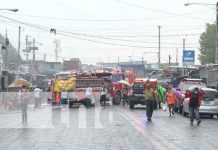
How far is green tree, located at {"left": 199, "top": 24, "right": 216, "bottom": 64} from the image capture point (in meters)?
96.8

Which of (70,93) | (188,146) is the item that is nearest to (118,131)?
(188,146)

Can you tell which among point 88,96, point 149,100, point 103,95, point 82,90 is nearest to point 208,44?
point 103,95

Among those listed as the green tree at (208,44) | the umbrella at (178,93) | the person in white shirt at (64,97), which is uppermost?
the green tree at (208,44)

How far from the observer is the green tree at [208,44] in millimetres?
96750

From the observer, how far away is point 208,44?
3839 inches

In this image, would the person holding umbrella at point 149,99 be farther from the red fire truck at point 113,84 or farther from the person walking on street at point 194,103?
the red fire truck at point 113,84

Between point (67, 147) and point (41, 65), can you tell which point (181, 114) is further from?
point (41, 65)

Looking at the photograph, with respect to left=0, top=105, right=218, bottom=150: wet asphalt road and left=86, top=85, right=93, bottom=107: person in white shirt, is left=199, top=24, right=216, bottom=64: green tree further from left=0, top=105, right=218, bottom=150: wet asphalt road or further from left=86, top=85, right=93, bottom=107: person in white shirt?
left=0, top=105, right=218, bottom=150: wet asphalt road

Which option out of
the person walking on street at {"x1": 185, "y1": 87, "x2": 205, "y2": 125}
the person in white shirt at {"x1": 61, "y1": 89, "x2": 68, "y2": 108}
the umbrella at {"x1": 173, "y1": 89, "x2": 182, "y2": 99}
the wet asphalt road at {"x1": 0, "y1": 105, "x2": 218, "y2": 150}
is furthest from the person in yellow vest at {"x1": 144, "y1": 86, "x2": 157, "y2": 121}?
the person in white shirt at {"x1": 61, "y1": 89, "x2": 68, "y2": 108}

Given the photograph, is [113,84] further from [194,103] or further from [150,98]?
[194,103]

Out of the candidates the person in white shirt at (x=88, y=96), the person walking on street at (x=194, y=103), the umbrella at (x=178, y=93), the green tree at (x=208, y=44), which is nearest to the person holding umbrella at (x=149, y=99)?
the person walking on street at (x=194, y=103)

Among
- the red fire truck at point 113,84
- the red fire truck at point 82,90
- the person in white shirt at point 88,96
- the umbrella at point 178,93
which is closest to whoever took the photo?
the umbrella at point 178,93

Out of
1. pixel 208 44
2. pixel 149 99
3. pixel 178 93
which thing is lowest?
pixel 178 93

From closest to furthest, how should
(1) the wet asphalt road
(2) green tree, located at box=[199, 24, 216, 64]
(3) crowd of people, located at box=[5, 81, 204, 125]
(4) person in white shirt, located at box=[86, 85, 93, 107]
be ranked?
1. (1) the wet asphalt road
2. (3) crowd of people, located at box=[5, 81, 204, 125]
3. (4) person in white shirt, located at box=[86, 85, 93, 107]
4. (2) green tree, located at box=[199, 24, 216, 64]
